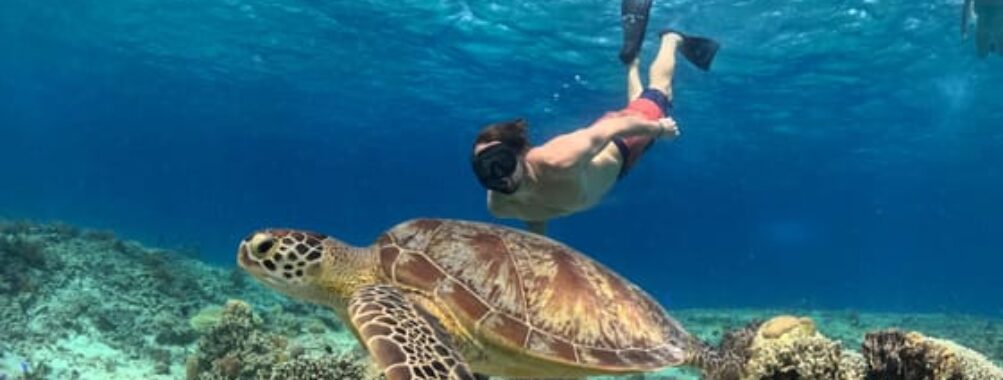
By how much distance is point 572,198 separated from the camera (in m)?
6.95

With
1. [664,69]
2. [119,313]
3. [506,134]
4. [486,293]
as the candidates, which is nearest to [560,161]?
[506,134]

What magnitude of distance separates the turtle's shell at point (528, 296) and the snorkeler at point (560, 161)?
961mm

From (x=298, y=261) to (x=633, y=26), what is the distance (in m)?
8.02

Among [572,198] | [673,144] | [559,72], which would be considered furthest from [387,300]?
[673,144]

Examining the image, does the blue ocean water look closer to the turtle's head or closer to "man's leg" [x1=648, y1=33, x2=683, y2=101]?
"man's leg" [x1=648, y1=33, x2=683, y2=101]

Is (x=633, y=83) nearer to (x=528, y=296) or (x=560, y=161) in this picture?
(x=560, y=161)

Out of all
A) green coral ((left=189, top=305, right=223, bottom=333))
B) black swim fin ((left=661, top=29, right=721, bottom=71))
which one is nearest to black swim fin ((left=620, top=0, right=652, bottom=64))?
black swim fin ((left=661, top=29, right=721, bottom=71))

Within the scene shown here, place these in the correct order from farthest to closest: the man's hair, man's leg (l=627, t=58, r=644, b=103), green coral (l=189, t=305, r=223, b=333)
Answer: man's leg (l=627, t=58, r=644, b=103) → green coral (l=189, t=305, r=223, b=333) → the man's hair

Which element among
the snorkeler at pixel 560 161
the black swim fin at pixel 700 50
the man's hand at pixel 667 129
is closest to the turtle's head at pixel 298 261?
the snorkeler at pixel 560 161

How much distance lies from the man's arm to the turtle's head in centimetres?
244

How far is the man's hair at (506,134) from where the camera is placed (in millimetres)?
5738

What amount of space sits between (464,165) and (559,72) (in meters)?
45.9

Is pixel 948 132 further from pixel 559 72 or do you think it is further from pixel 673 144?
pixel 559 72

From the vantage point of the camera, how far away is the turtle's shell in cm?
430
